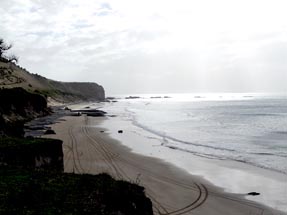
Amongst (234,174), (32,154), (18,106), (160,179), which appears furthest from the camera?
(18,106)

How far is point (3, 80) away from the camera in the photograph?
100438mm

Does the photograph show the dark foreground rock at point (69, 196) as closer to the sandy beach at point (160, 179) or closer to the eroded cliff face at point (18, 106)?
the sandy beach at point (160, 179)

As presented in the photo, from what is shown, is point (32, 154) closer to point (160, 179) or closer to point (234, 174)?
point (160, 179)

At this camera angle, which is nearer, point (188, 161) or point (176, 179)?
point (176, 179)

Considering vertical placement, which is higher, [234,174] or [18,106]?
[18,106]

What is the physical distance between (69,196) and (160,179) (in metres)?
12.6

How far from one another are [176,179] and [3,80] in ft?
289

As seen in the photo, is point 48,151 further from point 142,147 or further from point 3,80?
point 3,80

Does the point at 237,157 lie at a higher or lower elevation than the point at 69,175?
lower

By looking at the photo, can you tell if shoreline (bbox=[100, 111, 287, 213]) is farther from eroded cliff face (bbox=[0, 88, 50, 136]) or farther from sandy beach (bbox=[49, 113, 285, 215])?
eroded cliff face (bbox=[0, 88, 50, 136])

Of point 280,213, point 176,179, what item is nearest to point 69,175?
point 280,213

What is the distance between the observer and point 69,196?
10.3 metres

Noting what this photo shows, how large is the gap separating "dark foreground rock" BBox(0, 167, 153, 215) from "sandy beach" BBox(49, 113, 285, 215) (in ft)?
15.6

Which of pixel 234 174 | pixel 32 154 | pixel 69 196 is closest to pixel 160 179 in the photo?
pixel 234 174
